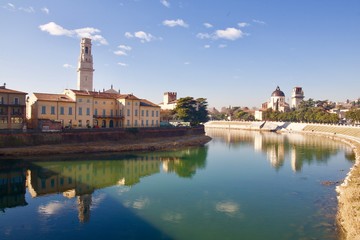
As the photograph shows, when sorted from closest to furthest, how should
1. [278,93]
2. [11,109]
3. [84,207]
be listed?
[84,207] → [11,109] → [278,93]

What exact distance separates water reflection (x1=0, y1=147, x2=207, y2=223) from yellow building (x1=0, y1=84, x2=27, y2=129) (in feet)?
30.7

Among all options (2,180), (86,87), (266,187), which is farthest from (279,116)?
(2,180)

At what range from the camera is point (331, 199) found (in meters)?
22.3

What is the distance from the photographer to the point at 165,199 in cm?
2269

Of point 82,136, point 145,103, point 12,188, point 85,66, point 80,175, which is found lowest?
point 12,188

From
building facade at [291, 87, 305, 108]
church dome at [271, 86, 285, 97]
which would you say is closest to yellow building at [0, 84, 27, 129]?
church dome at [271, 86, 285, 97]

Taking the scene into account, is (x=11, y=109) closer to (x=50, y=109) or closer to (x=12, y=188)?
(x=50, y=109)

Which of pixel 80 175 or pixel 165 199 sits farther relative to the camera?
pixel 80 175

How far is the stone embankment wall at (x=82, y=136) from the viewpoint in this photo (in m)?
39.3

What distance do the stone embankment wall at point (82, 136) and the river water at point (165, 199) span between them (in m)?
4.71

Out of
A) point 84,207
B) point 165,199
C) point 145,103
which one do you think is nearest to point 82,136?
point 145,103

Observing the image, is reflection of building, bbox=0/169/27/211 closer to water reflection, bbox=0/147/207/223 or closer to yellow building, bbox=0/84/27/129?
water reflection, bbox=0/147/207/223

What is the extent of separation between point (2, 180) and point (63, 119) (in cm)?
2041

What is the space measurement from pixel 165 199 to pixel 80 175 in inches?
465
